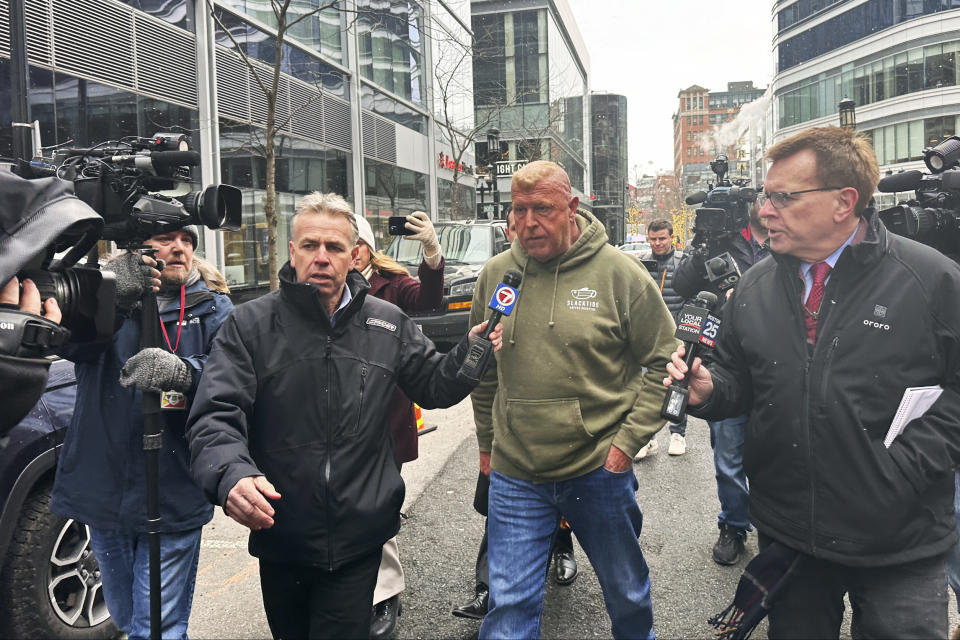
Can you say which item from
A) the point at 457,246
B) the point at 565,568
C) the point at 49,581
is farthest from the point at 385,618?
the point at 457,246

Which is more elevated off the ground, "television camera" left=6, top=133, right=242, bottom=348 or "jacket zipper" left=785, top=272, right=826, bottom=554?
"television camera" left=6, top=133, right=242, bottom=348

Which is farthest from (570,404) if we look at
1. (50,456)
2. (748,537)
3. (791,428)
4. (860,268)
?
(748,537)

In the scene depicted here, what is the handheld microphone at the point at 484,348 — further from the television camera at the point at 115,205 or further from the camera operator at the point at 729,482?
the camera operator at the point at 729,482

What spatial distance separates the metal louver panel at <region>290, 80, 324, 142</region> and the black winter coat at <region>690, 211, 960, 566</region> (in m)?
18.3

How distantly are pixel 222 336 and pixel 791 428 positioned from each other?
1.85m

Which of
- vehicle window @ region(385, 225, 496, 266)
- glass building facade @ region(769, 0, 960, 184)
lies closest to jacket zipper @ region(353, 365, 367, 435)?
vehicle window @ region(385, 225, 496, 266)

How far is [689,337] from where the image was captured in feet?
7.95

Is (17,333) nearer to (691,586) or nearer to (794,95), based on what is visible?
(691,586)

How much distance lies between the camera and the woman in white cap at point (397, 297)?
3.75m

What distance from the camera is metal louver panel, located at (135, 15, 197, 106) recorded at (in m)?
13.9

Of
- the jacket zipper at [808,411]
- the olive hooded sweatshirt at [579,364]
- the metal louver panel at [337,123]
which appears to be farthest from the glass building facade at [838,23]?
the jacket zipper at [808,411]

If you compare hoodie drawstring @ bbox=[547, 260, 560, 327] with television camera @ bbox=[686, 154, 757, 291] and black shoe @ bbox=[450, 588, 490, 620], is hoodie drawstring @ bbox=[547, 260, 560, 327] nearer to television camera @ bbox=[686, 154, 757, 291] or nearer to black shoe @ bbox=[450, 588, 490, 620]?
black shoe @ bbox=[450, 588, 490, 620]

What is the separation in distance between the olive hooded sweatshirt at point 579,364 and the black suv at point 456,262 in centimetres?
761

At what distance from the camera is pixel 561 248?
316 cm
